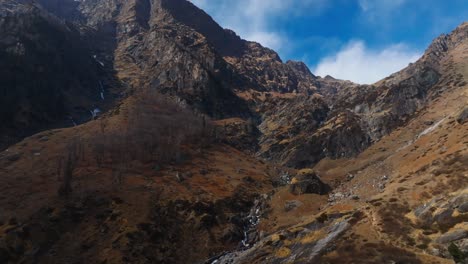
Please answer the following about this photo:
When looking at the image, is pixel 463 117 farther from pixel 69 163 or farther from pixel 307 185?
pixel 69 163

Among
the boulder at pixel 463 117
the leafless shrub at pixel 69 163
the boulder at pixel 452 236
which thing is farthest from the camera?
the leafless shrub at pixel 69 163

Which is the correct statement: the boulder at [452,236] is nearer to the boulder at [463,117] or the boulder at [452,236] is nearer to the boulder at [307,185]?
the boulder at [307,185]

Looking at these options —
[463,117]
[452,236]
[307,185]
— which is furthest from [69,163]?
[463,117]

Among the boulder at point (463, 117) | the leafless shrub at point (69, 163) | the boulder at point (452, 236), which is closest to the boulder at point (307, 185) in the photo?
the boulder at point (463, 117)

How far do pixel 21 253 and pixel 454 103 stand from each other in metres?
192

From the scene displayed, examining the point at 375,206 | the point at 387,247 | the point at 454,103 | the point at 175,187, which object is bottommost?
the point at 387,247

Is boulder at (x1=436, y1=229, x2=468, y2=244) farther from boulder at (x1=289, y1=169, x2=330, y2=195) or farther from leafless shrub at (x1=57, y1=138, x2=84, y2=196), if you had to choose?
leafless shrub at (x1=57, y1=138, x2=84, y2=196)

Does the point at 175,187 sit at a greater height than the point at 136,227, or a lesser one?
greater

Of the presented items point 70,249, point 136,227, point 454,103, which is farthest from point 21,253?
point 454,103

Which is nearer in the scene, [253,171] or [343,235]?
[343,235]

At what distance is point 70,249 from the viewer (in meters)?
91.5

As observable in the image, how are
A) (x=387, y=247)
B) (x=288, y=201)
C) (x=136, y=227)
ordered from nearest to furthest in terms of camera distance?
(x=387, y=247) → (x=136, y=227) → (x=288, y=201)

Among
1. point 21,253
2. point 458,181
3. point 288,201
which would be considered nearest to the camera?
point 458,181

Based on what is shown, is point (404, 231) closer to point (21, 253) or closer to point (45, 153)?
point (21, 253)
